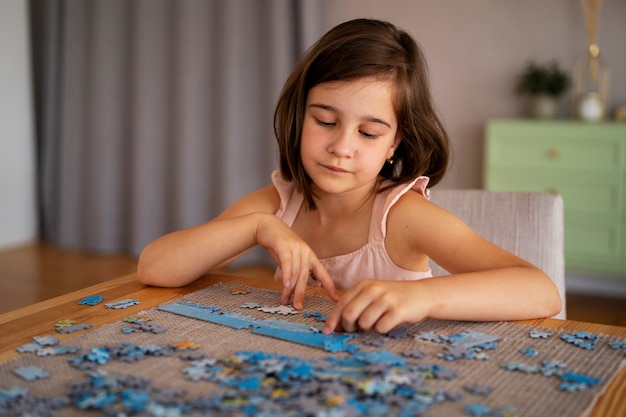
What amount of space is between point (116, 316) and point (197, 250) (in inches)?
12.4

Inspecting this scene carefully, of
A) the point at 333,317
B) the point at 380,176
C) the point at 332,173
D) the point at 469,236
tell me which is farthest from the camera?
the point at 380,176

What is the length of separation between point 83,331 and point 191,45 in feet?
12.9

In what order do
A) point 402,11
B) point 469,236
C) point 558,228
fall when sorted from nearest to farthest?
point 469,236 → point 558,228 → point 402,11

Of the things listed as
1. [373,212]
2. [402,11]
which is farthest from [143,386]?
[402,11]

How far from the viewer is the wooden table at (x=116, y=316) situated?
40.1 inches

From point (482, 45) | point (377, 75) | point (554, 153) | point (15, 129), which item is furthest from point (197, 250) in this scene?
point (15, 129)

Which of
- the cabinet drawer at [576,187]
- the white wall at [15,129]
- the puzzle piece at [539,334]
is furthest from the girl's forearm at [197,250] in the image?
the white wall at [15,129]

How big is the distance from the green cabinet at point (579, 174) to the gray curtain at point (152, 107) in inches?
55.2

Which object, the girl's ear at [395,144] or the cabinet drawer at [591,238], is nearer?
the girl's ear at [395,144]

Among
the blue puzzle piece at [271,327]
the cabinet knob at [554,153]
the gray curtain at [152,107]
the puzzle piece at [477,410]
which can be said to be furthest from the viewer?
the gray curtain at [152,107]

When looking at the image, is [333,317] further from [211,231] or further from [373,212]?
[373,212]

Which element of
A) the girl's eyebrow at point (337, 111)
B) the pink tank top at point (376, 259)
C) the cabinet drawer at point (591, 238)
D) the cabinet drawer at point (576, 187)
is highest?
the girl's eyebrow at point (337, 111)

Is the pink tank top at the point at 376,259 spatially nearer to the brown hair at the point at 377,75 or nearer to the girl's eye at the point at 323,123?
the brown hair at the point at 377,75

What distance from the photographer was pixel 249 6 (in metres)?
4.77
